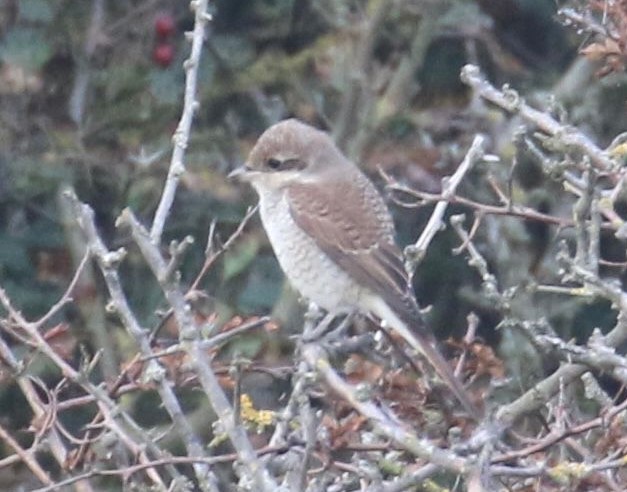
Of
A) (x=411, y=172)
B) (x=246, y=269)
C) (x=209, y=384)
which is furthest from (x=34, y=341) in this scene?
(x=411, y=172)

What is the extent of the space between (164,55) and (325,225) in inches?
58.0

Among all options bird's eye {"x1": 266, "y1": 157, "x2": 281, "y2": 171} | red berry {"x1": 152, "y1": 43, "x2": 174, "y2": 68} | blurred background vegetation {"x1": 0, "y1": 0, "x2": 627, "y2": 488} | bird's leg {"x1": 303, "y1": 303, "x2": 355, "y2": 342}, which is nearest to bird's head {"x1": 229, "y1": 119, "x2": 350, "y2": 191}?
bird's eye {"x1": 266, "y1": 157, "x2": 281, "y2": 171}

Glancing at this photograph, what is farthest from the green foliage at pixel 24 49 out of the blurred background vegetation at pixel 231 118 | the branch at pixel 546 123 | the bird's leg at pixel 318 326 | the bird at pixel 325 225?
the branch at pixel 546 123

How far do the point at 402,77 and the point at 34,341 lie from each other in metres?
2.89

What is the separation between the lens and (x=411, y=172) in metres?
5.61

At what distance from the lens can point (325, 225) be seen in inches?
163

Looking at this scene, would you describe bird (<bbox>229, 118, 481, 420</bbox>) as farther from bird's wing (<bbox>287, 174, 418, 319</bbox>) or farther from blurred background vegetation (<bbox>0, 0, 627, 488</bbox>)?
blurred background vegetation (<bbox>0, 0, 627, 488</bbox>)

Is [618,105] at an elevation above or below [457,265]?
above

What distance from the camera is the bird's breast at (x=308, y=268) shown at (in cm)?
403

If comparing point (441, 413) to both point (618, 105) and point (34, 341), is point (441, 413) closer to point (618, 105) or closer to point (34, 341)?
point (34, 341)

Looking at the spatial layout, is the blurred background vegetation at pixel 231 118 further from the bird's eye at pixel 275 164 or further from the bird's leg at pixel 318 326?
the bird's leg at pixel 318 326

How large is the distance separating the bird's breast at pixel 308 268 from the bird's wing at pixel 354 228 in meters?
0.02

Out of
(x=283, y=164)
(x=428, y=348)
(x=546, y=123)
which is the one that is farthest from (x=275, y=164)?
(x=546, y=123)

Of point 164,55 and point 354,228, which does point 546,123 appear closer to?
point 354,228
